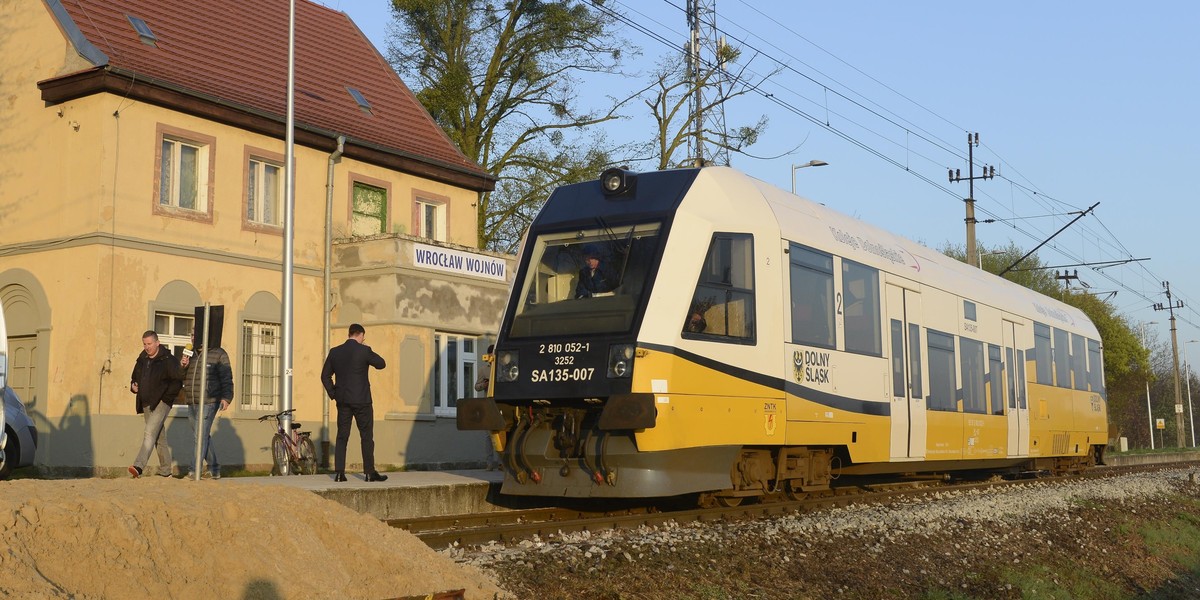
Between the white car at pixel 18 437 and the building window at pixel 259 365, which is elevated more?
the building window at pixel 259 365

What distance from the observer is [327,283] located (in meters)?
21.9

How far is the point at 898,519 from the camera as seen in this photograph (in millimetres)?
12195

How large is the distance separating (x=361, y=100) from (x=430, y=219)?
8.91 ft

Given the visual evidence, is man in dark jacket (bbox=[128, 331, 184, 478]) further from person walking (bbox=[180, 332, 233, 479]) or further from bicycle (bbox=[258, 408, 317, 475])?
bicycle (bbox=[258, 408, 317, 475])

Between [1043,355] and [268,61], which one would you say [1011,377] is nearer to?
→ [1043,355]

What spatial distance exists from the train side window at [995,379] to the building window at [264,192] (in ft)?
39.0

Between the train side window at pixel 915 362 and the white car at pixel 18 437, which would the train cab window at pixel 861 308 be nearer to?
the train side window at pixel 915 362

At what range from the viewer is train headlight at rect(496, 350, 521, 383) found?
1213 cm

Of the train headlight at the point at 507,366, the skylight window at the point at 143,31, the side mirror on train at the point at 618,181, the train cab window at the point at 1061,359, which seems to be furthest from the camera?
the train cab window at the point at 1061,359

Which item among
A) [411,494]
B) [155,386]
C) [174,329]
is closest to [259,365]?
[174,329]

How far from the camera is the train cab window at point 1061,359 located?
22.2 metres

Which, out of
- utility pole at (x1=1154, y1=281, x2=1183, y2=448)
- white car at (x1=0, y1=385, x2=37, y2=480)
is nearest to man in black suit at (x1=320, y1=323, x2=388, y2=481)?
white car at (x1=0, y1=385, x2=37, y2=480)

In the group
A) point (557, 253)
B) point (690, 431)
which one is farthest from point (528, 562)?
point (557, 253)

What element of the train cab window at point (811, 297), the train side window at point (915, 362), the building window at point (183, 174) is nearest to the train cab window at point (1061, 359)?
the train side window at point (915, 362)
